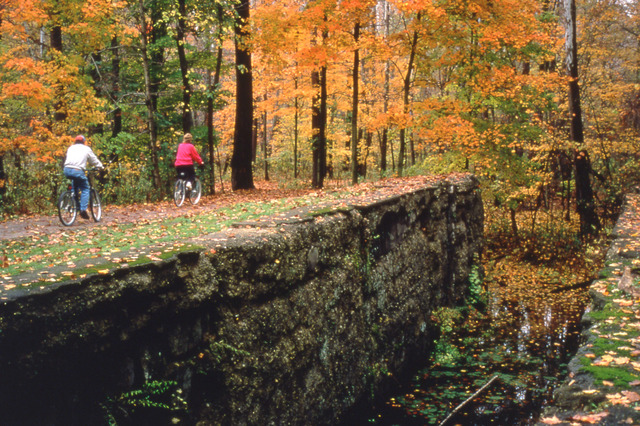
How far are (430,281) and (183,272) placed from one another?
6.34 metres

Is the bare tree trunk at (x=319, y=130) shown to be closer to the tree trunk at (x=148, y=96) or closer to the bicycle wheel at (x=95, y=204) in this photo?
the tree trunk at (x=148, y=96)

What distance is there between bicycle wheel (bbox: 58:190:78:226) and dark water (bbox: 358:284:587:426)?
283 inches

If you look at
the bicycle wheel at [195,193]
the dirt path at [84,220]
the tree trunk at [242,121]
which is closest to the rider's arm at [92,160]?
the dirt path at [84,220]

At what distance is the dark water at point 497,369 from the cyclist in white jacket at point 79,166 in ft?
23.6

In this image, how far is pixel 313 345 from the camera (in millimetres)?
5418

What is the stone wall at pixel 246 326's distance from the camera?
3.02 m

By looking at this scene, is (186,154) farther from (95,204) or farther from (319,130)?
(319,130)

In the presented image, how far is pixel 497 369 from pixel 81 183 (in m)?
8.96

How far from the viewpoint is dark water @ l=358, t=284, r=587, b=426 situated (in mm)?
6512

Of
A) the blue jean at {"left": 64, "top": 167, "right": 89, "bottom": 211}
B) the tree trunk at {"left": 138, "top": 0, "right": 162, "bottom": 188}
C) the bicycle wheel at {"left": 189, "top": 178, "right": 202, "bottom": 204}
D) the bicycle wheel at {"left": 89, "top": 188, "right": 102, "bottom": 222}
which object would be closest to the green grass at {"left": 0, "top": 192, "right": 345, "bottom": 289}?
the blue jean at {"left": 64, "top": 167, "right": 89, "bottom": 211}

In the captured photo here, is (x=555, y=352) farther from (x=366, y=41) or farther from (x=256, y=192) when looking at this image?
(x=256, y=192)

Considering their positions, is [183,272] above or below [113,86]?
below

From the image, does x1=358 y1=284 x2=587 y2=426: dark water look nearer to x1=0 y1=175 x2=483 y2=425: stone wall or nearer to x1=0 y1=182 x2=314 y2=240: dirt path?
x1=0 y1=175 x2=483 y2=425: stone wall

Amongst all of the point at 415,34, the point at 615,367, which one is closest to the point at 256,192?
the point at 415,34
